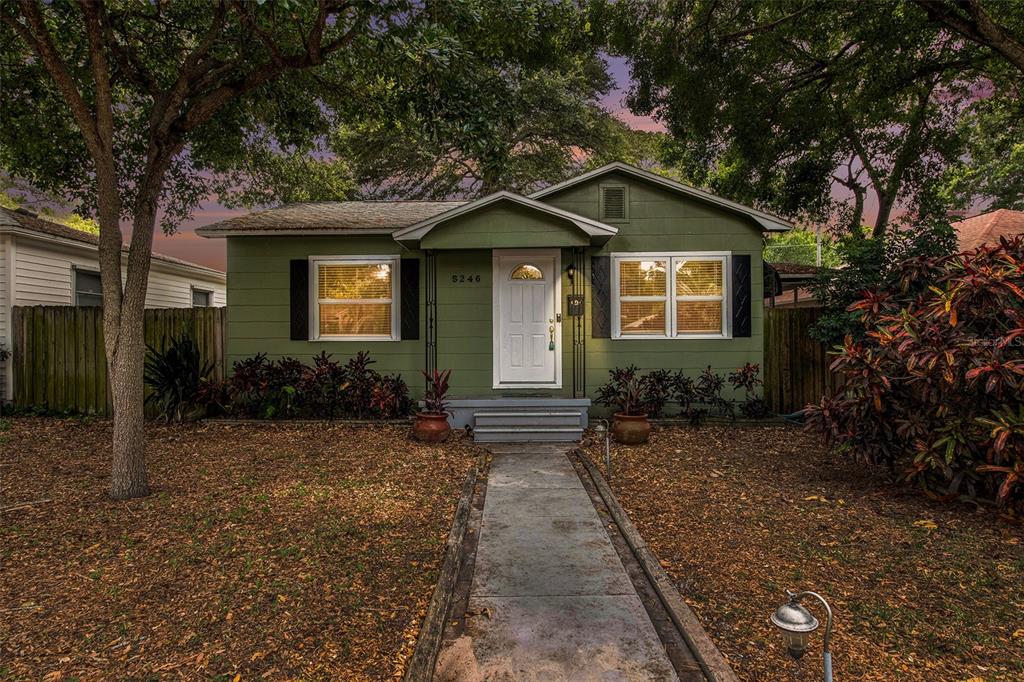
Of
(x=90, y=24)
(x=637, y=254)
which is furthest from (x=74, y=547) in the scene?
(x=637, y=254)

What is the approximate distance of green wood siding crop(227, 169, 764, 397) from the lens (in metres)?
8.49

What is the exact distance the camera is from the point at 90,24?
4.59m

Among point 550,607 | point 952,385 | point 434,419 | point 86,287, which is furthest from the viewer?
point 86,287

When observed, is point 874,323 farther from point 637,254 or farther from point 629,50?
point 629,50

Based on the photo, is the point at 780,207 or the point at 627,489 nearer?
the point at 627,489

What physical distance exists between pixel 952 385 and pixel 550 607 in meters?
3.80

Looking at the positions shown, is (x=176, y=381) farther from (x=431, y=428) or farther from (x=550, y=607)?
(x=550, y=607)

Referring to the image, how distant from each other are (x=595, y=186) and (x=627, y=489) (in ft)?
17.1

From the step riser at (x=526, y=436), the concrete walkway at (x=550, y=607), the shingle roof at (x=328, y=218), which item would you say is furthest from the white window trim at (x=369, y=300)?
the concrete walkway at (x=550, y=607)

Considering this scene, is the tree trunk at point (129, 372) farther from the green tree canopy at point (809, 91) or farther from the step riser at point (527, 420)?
Answer: the green tree canopy at point (809, 91)

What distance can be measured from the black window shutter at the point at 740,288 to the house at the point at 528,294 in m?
0.02

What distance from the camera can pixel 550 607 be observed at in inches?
118

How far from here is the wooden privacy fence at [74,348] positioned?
8.95m

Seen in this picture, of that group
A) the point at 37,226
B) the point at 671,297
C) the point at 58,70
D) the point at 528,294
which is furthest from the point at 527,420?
the point at 37,226
